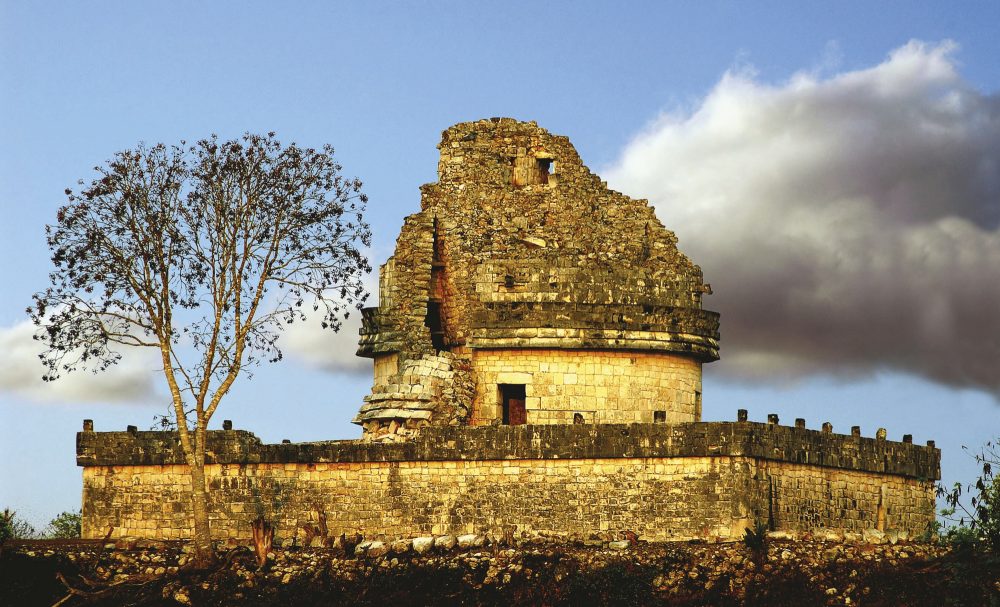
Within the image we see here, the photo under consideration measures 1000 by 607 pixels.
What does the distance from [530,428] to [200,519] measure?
6363 mm

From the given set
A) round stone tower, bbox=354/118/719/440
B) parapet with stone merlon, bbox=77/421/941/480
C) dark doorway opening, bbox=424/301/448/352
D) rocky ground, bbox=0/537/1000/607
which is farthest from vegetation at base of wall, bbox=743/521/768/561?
dark doorway opening, bbox=424/301/448/352

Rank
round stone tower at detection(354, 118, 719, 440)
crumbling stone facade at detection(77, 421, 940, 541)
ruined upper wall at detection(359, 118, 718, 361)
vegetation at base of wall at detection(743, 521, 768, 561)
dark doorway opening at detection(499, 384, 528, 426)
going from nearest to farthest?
A: vegetation at base of wall at detection(743, 521, 768, 561), crumbling stone facade at detection(77, 421, 940, 541), round stone tower at detection(354, 118, 719, 440), ruined upper wall at detection(359, 118, 718, 361), dark doorway opening at detection(499, 384, 528, 426)

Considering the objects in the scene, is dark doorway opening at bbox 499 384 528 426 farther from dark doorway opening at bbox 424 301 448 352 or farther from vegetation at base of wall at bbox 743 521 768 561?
vegetation at base of wall at bbox 743 521 768 561

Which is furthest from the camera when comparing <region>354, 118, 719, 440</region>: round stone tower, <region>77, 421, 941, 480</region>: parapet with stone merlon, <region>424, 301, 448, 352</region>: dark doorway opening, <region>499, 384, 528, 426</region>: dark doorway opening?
<region>424, 301, 448, 352</region>: dark doorway opening

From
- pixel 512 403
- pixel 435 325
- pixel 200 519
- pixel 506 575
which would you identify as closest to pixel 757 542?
pixel 506 575

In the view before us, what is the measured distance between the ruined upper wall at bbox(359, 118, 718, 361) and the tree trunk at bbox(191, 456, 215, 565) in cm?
534

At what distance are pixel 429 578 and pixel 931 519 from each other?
11505mm

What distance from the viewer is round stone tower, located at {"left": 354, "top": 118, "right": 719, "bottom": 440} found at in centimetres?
3659

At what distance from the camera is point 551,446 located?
1335 inches

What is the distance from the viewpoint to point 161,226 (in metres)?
34.8

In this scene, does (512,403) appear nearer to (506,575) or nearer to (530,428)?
(530,428)

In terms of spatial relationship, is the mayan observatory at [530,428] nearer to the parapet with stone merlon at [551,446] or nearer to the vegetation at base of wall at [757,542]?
the parapet with stone merlon at [551,446]

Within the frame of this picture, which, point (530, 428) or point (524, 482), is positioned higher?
point (530, 428)

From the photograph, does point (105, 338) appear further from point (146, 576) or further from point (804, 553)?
point (804, 553)
